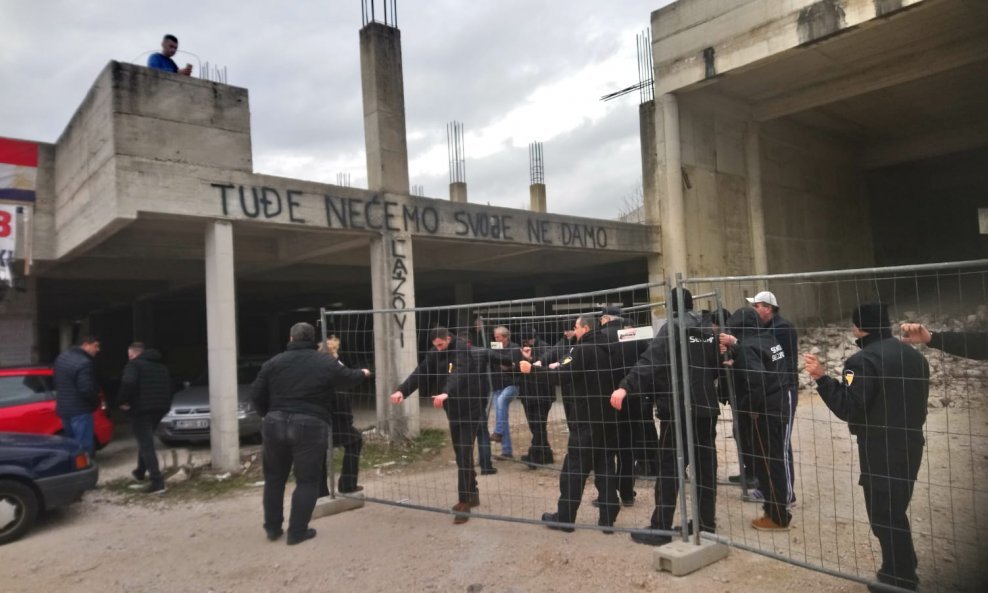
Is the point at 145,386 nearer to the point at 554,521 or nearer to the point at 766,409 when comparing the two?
the point at 554,521

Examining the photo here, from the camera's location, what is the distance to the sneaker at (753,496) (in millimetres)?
5633

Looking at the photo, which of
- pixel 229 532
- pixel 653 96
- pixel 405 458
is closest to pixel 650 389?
pixel 229 532

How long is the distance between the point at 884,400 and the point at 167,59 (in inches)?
352

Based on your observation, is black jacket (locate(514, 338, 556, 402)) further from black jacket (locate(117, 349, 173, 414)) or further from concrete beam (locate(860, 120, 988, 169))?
concrete beam (locate(860, 120, 988, 169))

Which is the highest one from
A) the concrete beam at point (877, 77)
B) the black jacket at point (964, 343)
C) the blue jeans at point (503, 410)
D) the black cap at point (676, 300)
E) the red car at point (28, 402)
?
the concrete beam at point (877, 77)

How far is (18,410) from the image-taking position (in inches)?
306

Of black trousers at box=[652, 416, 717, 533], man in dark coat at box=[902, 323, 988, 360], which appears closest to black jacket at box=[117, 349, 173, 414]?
black trousers at box=[652, 416, 717, 533]

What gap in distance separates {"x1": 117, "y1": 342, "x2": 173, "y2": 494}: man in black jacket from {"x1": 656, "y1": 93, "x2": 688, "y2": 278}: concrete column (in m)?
10.2

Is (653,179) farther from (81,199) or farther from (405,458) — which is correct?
(81,199)

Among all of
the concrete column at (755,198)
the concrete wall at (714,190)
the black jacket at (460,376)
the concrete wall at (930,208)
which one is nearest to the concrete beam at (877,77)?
the concrete column at (755,198)

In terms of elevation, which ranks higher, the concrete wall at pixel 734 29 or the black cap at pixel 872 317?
the concrete wall at pixel 734 29

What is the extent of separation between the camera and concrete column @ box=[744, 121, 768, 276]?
15.9 m

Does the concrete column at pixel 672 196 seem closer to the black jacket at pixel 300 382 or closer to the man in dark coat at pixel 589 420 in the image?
the man in dark coat at pixel 589 420

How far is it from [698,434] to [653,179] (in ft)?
35.8
